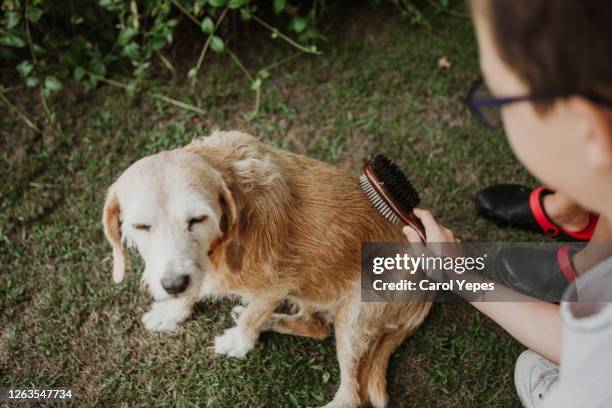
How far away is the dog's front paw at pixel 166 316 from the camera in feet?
9.73

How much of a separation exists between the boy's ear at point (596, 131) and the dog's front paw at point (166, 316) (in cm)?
238

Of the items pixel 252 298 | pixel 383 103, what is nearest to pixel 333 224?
pixel 252 298

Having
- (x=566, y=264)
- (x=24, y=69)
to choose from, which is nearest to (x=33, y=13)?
(x=24, y=69)

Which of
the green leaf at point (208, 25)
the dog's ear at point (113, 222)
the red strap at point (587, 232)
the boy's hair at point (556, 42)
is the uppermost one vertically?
the boy's hair at point (556, 42)

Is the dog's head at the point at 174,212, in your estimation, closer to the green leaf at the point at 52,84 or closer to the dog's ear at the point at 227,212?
the dog's ear at the point at 227,212

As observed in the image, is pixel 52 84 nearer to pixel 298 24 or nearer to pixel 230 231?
pixel 298 24

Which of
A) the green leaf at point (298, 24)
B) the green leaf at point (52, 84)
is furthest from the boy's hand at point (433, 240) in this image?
the green leaf at point (52, 84)

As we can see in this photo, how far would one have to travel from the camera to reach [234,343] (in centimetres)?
287

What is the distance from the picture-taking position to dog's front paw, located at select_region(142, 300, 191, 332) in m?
2.96

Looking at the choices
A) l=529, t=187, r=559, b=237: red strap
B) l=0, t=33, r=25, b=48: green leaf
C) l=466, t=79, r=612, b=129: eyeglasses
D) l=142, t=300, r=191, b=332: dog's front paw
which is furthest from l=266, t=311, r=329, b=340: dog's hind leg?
l=0, t=33, r=25, b=48: green leaf

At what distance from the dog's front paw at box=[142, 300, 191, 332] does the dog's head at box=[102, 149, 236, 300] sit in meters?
0.89

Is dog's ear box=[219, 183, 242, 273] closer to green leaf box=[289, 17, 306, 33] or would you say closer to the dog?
the dog

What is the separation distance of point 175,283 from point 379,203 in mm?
1086

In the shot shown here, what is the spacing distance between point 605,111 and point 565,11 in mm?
255
